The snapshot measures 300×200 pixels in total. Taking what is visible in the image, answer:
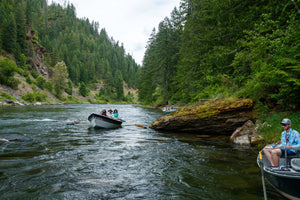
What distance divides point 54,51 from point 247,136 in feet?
317

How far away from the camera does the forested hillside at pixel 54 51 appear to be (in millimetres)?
60562

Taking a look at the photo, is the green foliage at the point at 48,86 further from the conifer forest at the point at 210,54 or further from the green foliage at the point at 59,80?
the green foliage at the point at 59,80

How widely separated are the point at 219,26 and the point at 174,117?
798 centimetres

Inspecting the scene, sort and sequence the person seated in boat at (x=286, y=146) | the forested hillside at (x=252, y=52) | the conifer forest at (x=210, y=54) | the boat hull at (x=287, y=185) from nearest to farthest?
1. the boat hull at (x=287, y=185)
2. the person seated in boat at (x=286, y=146)
3. the forested hillside at (x=252, y=52)
4. the conifer forest at (x=210, y=54)

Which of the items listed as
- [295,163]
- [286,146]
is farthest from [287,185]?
[286,146]

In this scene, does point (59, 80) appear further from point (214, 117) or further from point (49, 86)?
point (214, 117)

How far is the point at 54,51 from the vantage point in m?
87.1

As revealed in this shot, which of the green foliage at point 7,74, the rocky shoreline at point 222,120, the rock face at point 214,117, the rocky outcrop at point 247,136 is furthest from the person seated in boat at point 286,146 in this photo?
the green foliage at point 7,74

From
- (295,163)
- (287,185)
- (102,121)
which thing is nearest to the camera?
(287,185)

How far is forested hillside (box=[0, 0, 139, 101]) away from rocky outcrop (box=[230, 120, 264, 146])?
168 feet

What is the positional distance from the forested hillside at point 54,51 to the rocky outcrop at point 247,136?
168 ft

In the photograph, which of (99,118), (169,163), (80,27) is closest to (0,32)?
(99,118)

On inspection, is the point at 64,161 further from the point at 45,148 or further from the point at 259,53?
the point at 259,53

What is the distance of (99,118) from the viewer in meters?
14.2
